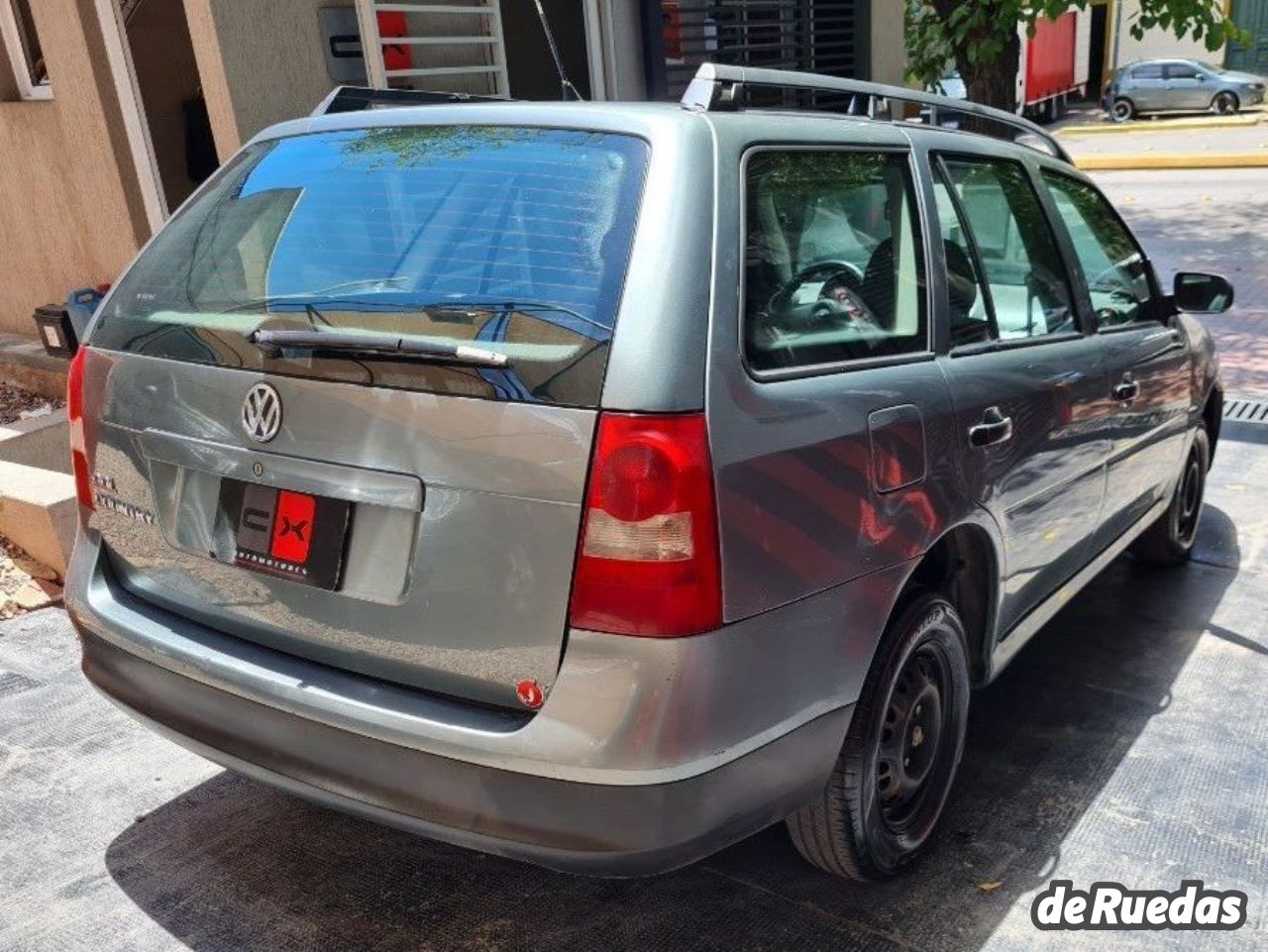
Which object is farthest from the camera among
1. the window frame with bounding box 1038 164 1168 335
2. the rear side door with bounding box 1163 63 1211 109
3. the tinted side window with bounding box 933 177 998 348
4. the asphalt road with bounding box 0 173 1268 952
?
the rear side door with bounding box 1163 63 1211 109

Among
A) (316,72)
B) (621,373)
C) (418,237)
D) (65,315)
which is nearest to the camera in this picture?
(621,373)

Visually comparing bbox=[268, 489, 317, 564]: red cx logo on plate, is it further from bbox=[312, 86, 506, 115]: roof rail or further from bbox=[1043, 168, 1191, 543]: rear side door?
bbox=[1043, 168, 1191, 543]: rear side door

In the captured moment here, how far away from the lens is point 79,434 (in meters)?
2.73

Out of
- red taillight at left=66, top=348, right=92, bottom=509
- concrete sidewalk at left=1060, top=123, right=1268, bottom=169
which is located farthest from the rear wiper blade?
concrete sidewalk at left=1060, top=123, right=1268, bottom=169

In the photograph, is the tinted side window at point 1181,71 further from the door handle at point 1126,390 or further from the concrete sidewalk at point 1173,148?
the door handle at point 1126,390

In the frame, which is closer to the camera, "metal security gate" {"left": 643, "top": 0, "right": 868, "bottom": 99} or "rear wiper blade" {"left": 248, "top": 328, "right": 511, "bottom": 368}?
"rear wiper blade" {"left": 248, "top": 328, "right": 511, "bottom": 368}

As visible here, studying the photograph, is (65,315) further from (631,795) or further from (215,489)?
(631,795)

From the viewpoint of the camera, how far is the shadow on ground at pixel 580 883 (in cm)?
262

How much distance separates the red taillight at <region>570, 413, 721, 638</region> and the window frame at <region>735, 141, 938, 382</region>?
0.28 meters

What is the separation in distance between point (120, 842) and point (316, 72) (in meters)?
4.77

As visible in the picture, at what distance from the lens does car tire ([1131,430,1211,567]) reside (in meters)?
4.46

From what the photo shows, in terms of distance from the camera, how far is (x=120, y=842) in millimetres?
3029

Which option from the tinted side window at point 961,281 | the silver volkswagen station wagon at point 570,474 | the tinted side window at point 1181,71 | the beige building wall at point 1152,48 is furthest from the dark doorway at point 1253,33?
the silver volkswagen station wagon at point 570,474

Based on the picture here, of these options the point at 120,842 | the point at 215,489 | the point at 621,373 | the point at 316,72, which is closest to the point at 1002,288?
the point at 621,373
